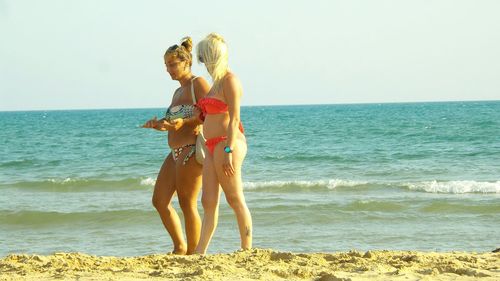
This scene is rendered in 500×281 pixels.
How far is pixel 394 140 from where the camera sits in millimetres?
28172

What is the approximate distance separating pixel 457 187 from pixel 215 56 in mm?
9579

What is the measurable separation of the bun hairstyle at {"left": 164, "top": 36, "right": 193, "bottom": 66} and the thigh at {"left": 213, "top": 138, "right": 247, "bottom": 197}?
0.84 m

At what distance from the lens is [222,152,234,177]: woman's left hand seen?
16.9ft

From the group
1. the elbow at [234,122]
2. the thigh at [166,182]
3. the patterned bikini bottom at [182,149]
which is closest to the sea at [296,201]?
the thigh at [166,182]

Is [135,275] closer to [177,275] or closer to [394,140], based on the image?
[177,275]

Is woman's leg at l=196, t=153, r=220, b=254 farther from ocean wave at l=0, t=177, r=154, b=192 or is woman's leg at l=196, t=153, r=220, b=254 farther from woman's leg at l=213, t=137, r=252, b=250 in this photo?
ocean wave at l=0, t=177, r=154, b=192

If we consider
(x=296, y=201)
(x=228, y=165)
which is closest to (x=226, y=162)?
(x=228, y=165)

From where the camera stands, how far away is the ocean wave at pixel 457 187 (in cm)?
1333

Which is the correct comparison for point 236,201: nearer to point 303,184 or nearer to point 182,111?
point 182,111

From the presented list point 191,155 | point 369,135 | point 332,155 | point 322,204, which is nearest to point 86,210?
point 322,204

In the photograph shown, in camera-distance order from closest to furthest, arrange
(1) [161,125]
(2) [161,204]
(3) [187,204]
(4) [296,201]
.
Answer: (1) [161,125] < (3) [187,204] < (2) [161,204] < (4) [296,201]

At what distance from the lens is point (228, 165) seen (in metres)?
5.16

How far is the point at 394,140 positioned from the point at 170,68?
76.2 ft

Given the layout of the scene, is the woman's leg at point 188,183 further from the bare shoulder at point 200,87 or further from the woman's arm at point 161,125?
the bare shoulder at point 200,87
